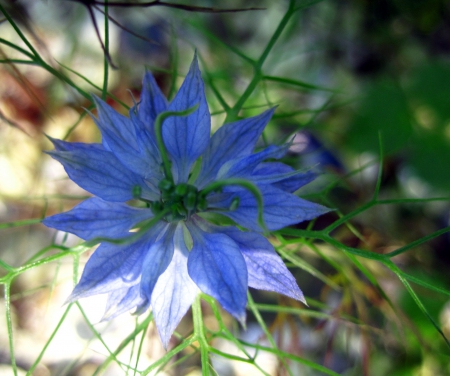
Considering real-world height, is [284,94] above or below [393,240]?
above

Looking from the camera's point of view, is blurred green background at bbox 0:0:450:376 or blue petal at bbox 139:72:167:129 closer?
blue petal at bbox 139:72:167:129

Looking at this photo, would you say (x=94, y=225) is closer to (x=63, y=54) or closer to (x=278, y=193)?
(x=278, y=193)

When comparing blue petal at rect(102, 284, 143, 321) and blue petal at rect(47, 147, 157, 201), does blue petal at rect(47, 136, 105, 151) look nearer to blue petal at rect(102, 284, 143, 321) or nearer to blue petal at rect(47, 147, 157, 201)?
blue petal at rect(47, 147, 157, 201)

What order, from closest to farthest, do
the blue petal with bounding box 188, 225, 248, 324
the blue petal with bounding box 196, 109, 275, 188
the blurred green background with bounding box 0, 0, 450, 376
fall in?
1. the blue petal with bounding box 188, 225, 248, 324
2. the blue petal with bounding box 196, 109, 275, 188
3. the blurred green background with bounding box 0, 0, 450, 376

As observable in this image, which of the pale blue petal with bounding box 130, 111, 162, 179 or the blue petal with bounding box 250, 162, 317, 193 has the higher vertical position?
the pale blue petal with bounding box 130, 111, 162, 179

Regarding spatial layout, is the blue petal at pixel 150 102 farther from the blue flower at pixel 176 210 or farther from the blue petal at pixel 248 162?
the blue petal at pixel 248 162

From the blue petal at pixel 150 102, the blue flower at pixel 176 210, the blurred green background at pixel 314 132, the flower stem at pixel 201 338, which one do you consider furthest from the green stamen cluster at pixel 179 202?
the blurred green background at pixel 314 132

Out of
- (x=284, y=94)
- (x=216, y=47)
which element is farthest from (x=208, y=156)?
(x=284, y=94)

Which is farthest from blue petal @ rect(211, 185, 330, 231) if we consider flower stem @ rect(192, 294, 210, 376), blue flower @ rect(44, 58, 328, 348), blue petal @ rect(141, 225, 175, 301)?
flower stem @ rect(192, 294, 210, 376)
